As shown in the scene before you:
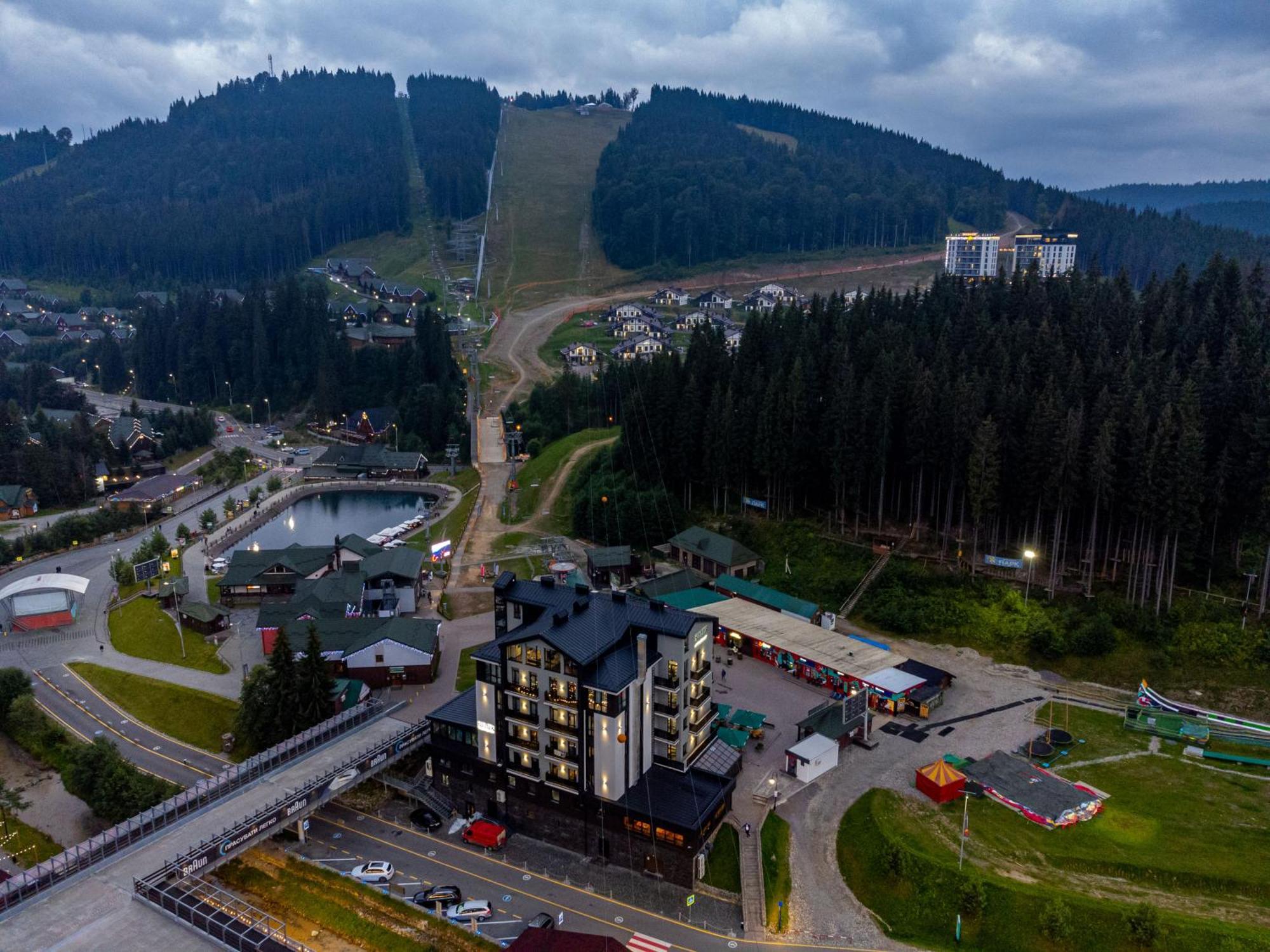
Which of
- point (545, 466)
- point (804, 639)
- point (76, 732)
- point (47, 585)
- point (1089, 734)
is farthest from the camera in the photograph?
point (545, 466)

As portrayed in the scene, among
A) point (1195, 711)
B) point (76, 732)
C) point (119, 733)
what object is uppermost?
point (1195, 711)

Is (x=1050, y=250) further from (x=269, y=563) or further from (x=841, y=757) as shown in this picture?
(x=269, y=563)

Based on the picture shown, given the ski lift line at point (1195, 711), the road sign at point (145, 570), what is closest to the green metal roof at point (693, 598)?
the ski lift line at point (1195, 711)

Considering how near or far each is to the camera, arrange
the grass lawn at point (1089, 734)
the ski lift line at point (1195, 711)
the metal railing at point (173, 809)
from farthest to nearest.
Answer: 1. the ski lift line at point (1195, 711)
2. the grass lawn at point (1089, 734)
3. the metal railing at point (173, 809)

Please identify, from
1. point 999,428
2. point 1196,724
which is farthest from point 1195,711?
point 999,428

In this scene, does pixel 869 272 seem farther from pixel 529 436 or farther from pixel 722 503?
pixel 722 503

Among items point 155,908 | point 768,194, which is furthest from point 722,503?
point 768,194

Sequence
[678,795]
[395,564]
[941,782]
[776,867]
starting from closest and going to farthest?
[776,867] < [678,795] < [941,782] < [395,564]

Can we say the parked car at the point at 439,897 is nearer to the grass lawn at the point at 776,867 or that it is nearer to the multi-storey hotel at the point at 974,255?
the grass lawn at the point at 776,867
